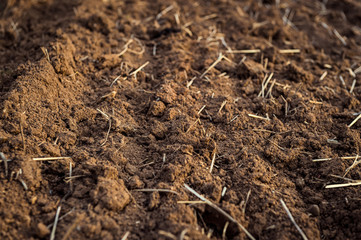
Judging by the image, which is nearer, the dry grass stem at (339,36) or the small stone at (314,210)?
the small stone at (314,210)

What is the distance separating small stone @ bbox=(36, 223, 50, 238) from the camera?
6.91 feet

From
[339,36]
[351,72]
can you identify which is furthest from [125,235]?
[339,36]

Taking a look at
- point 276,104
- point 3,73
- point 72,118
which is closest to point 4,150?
point 72,118

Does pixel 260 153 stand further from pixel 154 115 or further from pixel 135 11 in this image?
pixel 135 11

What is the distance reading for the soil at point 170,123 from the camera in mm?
2338

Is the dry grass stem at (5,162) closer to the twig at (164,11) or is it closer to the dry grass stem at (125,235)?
the dry grass stem at (125,235)

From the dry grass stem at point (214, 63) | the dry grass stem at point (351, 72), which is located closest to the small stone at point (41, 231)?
the dry grass stem at point (214, 63)

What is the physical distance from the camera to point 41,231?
2.10m

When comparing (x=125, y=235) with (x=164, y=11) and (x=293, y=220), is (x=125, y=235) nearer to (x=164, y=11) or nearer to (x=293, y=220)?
(x=293, y=220)

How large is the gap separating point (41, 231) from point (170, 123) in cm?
133

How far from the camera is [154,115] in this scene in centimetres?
308

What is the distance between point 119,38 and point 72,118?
1421mm

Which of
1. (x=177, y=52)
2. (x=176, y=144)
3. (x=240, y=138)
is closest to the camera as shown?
(x=176, y=144)

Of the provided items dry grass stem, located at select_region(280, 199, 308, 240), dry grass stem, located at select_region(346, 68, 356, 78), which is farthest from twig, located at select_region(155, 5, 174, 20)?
dry grass stem, located at select_region(280, 199, 308, 240)
